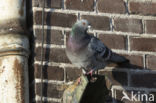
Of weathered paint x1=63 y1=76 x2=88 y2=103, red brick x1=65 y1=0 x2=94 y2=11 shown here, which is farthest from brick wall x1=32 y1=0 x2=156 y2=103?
weathered paint x1=63 y1=76 x2=88 y2=103

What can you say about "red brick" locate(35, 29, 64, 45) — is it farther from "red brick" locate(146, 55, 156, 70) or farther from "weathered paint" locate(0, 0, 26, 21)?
"red brick" locate(146, 55, 156, 70)

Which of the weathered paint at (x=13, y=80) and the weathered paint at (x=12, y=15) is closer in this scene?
the weathered paint at (x=13, y=80)

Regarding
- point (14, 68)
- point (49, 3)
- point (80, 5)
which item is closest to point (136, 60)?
point (80, 5)

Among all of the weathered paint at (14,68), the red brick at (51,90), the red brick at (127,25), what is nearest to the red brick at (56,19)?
the weathered paint at (14,68)

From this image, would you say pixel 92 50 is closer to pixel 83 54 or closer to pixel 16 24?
pixel 83 54

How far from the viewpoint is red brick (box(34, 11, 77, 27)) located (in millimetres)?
2383

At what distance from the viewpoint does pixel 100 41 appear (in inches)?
95.8

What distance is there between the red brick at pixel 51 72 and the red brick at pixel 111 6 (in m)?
0.43

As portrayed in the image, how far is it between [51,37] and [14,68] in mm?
257

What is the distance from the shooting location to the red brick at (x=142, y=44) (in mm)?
2486

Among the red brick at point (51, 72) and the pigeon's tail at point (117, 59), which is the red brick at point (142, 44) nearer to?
the pigeon's tail at point (117, 59)

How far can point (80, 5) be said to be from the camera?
2490 mm

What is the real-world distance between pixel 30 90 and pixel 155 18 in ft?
2.68

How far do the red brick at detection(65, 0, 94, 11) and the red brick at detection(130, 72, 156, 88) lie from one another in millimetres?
438
